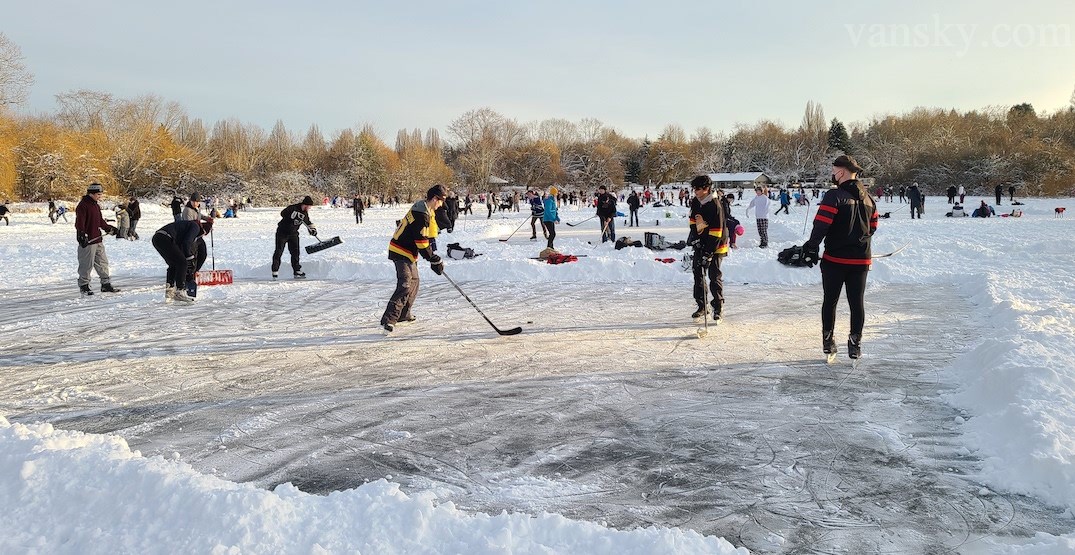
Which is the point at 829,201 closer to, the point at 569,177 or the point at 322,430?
the point at 322,430

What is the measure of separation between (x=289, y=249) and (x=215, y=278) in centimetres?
129

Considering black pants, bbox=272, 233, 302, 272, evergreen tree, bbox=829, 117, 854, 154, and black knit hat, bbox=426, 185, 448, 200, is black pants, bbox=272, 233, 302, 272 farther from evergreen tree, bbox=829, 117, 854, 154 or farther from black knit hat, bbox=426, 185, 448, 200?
evergreen tree, bbox=829, 117, 854, 154

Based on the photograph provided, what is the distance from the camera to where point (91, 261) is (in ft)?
32.5

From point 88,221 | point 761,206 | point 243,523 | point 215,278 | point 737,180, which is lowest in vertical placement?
point 243,523

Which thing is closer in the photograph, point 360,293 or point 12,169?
point 360,293

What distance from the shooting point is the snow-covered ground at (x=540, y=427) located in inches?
103

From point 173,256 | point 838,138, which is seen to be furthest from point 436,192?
point 838,138

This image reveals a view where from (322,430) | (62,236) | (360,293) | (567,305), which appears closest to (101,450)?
(322,430)

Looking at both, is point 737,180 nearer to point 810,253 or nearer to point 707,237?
point 707,237

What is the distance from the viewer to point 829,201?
5332 millimetres

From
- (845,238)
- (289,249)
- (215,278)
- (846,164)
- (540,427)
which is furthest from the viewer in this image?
(289,249)

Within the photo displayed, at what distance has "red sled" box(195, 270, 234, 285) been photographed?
1072 cm

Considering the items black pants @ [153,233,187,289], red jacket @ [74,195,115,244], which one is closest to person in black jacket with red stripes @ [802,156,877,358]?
black pants @ [153,233,187,289]

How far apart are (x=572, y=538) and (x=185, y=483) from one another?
5.46ft
